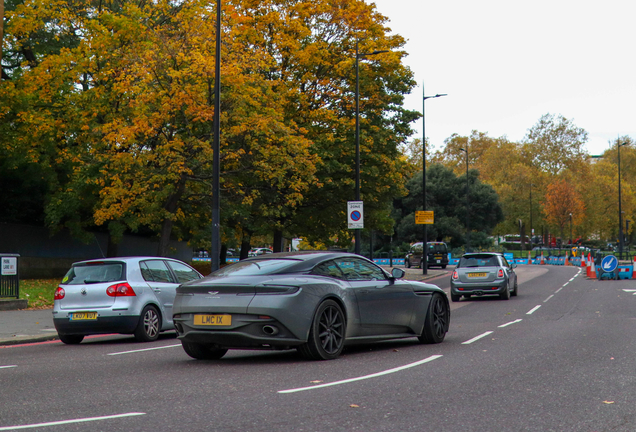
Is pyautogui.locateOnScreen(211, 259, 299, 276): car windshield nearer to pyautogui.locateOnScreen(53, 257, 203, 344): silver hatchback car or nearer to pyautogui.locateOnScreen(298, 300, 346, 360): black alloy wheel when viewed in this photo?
pyautogui.locateOnScreen(298, 300, 346, 360): black alloy wheel

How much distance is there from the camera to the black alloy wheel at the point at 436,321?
37.1 feet

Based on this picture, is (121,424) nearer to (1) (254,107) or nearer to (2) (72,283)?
(2) (72,283)

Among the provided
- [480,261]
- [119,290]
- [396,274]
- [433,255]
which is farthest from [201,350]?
[433,255]

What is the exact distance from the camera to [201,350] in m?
9.77

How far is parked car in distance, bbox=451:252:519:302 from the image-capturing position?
2369 cm

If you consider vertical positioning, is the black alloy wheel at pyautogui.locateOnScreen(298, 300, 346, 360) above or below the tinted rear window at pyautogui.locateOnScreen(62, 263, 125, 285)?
below

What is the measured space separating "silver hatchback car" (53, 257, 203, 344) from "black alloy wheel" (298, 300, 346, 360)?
4768 millimetres

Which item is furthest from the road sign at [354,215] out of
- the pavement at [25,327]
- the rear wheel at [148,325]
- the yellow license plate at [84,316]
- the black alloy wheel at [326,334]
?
the black alloy wheel at [326,334]

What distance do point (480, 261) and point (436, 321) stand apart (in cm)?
1304

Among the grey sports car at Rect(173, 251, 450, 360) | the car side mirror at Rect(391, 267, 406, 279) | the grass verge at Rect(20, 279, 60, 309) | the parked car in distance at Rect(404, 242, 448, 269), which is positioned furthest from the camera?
the parked car in distance at Rect(404, 242, 448, 269)

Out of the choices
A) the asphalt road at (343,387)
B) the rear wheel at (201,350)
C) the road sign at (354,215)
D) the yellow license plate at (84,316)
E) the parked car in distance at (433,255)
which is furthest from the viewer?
the parked car in distance at (433,255)

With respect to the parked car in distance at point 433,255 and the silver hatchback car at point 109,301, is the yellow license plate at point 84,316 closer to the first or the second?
the silver hatchback car at point 109,301

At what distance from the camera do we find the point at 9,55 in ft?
110

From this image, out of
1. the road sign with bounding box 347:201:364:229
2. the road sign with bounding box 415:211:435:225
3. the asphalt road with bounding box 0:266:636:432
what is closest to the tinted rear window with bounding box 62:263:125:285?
the asphalt road with bounding box 0:266:636:432
